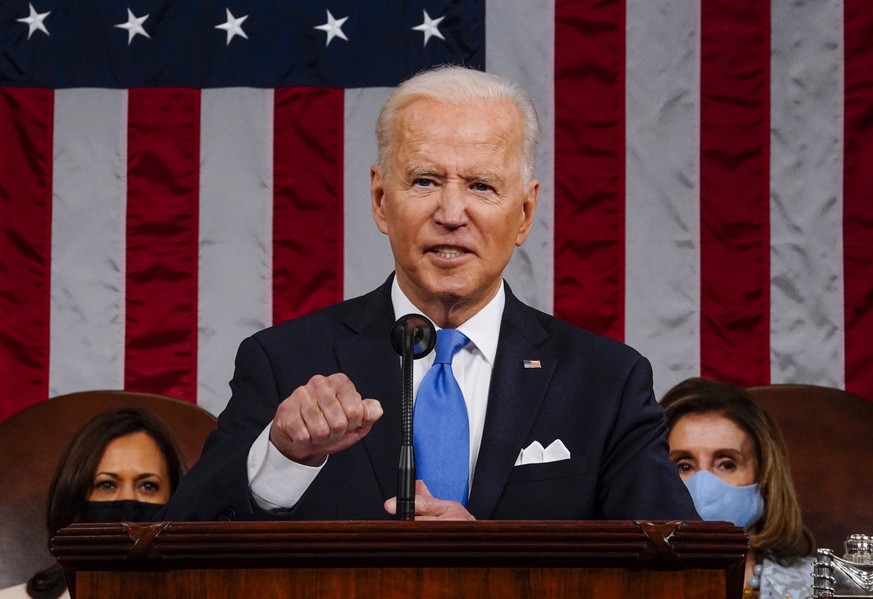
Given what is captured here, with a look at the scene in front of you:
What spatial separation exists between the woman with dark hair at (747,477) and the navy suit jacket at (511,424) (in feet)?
4.55

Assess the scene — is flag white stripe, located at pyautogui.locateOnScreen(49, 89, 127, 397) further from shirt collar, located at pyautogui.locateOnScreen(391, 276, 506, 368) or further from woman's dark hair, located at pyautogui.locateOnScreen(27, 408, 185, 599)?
shirt collar, located at pyautogui.locateOnScreen(391, 276, 506, 368)

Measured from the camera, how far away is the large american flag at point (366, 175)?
4434 mm

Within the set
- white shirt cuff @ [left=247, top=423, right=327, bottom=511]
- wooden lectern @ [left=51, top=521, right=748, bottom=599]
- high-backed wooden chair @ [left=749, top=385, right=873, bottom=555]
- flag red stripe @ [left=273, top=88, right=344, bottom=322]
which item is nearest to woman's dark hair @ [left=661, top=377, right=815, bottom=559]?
high-backed wooden chair @ [left=749, top=385, right=873, bottom=555]

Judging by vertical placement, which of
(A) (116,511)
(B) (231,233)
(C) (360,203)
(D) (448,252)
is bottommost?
(A) (116,511)

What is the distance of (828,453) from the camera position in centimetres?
413

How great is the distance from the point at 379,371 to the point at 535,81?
224 centimetres

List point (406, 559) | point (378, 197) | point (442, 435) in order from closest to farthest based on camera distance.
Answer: point (406, 559) < point (442, 435) < point (378, 197)

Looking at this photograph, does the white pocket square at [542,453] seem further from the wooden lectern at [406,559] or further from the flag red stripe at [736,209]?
the flag red stripe at [736,209]

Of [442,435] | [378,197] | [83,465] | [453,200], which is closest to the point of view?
[442,435]

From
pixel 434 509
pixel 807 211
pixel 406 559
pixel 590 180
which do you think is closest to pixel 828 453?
pixel 807 211

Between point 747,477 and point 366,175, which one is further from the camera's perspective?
point 366,175

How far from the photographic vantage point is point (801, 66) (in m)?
4.48

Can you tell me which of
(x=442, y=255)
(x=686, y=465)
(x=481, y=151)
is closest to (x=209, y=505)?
(x=442, y=255)

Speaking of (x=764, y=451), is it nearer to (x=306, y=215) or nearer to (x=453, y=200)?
(x=306, y=215)
